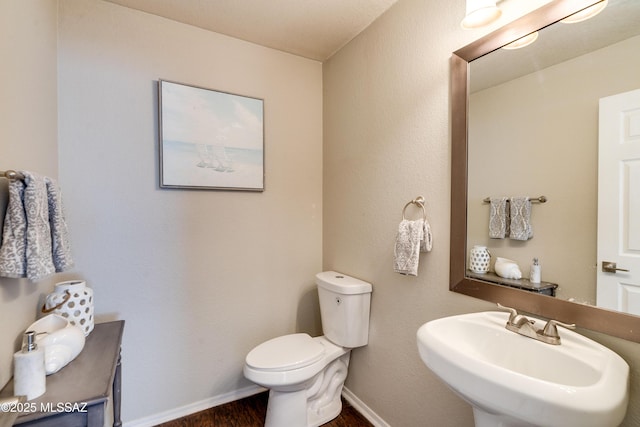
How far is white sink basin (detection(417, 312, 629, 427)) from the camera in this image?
637 millimetres

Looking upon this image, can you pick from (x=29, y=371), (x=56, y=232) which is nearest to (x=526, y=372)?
(x=29, y=371)

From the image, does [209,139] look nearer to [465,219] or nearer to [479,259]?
[465,219]

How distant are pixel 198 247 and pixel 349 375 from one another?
1315 mm

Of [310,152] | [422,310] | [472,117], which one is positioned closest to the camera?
[472,117]

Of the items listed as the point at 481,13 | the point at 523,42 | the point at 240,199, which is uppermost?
the point at 481,13

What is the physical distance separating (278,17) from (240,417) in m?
2.41

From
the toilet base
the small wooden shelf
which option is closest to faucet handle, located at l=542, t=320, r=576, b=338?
the small wooden shelf

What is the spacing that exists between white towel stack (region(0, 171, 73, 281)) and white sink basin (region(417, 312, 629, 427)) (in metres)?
1.26

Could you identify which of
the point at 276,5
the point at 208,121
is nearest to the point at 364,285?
the point at 208,121

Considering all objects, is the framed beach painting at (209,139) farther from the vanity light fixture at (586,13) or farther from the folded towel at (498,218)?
the vanity light fixture at (586,13)

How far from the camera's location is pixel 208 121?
71.5 inches

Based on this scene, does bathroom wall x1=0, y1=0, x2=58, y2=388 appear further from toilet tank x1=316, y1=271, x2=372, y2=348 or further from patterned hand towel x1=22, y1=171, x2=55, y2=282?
toilet tank x1=316, y1=271, x2=372, y2=348

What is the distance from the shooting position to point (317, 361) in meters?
1.63

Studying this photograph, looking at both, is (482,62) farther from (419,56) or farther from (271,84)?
(271,84)
